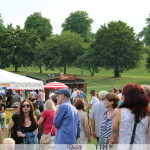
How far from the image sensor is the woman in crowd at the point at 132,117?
5.10m

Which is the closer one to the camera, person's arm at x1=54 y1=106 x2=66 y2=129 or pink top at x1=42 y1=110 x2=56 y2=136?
person's arm at x1=54 y1=106 x2=66 y2=129

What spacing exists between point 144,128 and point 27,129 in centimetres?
353

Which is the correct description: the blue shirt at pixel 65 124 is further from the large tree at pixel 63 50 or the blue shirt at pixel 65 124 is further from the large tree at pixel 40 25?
the large tree at pixel 40 25

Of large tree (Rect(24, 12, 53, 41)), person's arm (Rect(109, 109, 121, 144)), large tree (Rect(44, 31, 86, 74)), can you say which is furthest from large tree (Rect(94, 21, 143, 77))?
person's arm (Rect(109, 109, 121, 144))

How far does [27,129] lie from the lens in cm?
824

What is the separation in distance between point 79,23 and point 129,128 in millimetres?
106084

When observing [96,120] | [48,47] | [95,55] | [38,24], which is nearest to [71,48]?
[48,47]

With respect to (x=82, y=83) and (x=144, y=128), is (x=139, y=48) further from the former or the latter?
(x=144, y=128)

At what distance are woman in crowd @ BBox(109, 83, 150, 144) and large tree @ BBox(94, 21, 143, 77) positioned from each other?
73253 mm

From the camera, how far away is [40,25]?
365ft

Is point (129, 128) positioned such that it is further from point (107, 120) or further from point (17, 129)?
point (17, 129)

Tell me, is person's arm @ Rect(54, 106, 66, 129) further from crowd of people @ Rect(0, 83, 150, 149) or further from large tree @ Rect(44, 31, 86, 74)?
large tree @ Rect(44, 31, 86, 74)

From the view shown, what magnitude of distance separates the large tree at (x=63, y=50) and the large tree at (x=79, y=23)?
15714 millimetres

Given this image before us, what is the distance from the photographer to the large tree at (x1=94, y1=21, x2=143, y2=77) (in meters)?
79.2
